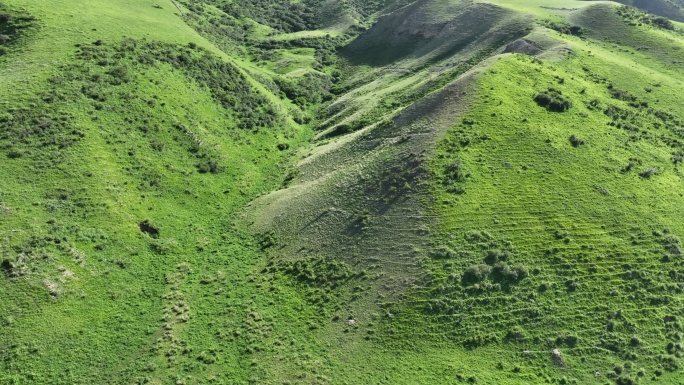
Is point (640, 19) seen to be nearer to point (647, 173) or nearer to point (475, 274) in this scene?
point (647, 173)

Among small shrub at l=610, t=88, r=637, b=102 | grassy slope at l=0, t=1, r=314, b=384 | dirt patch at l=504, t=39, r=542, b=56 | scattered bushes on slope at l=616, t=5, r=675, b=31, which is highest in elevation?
scattered bushes on slope at l=616, t=5, r=675, b=31

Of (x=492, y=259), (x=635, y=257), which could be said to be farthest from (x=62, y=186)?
(x=635, y=257)

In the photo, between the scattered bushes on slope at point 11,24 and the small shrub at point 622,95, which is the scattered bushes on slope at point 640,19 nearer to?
the small shrub at point 622,95

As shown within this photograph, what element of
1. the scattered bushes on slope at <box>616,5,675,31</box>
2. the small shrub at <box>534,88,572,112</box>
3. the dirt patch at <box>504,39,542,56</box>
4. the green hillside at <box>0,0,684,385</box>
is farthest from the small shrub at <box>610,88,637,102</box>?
the scattered bushes on slope at <box>616,5,675,31</box>

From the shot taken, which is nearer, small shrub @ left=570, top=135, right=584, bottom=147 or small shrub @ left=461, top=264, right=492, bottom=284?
small shrub @ left=461, top=264, right=492, bottom=284

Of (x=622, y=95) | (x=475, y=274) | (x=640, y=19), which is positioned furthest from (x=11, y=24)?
(x=640, y=19)

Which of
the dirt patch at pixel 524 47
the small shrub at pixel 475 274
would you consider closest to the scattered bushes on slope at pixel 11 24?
the small shrub at pixel 475 274

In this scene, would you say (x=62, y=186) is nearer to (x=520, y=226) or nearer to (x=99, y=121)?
(x=99, y=121)

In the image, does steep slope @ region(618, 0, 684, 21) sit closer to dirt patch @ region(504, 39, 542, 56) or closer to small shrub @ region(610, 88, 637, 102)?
dirt patch @ region(504, 39, 542, 56)
